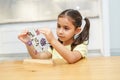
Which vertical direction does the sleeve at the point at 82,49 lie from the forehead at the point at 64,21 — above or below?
below

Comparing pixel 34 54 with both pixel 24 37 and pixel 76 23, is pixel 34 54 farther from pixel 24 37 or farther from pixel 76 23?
pixel 76 23

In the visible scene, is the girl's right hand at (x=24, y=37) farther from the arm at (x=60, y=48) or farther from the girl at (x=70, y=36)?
the arm at (x=60, y=48)

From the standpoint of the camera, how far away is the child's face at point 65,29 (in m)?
1.25

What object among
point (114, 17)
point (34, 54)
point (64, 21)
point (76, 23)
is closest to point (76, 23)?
point (76, 23)

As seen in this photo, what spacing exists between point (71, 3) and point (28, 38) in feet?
3.51

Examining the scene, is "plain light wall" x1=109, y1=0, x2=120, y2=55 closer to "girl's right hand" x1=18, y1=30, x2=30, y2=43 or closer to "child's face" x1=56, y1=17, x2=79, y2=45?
"child's face" x1=56, y1=17, x2=79, y2=45

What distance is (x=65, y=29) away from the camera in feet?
4.17

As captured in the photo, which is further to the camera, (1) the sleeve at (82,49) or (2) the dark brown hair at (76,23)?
(2) the dark brown hair at (76,23)

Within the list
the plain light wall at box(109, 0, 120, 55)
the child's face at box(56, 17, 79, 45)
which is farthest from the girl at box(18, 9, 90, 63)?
the plain light wall at box(109, 0, 120, 55)

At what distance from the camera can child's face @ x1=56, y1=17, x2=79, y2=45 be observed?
1.25m

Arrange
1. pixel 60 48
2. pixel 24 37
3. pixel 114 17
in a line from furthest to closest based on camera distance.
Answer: pixel 114 17 → pixel 24 37 → pixel 60 48

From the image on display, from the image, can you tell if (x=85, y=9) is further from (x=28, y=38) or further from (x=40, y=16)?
(x=28, y=38)

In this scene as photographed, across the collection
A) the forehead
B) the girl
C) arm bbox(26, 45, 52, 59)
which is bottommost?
arm bbox(26, 45, 52, 59)

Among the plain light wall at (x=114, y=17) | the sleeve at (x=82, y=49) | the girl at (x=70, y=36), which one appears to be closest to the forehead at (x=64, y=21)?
the girl at (x=70, y=36)
